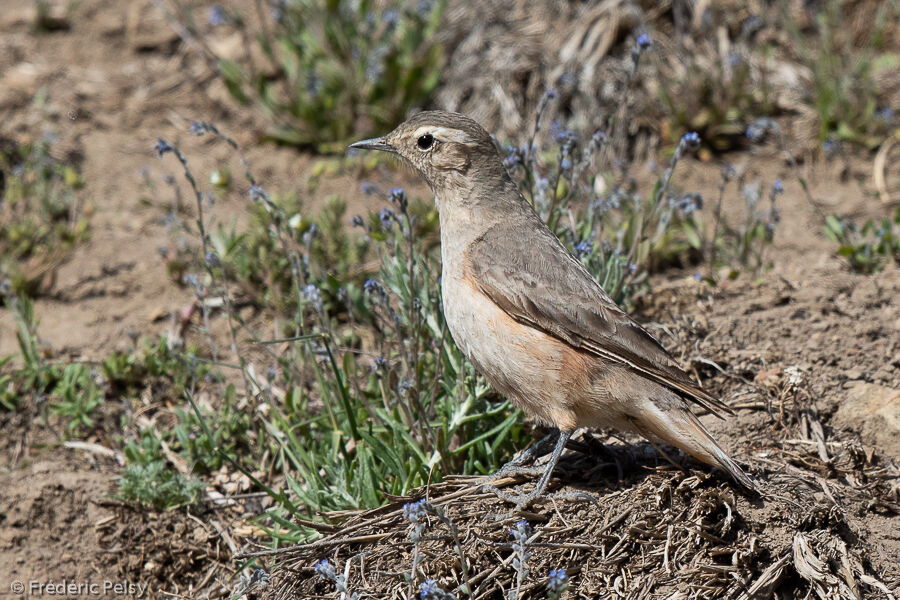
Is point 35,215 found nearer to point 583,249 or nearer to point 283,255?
point 283,255

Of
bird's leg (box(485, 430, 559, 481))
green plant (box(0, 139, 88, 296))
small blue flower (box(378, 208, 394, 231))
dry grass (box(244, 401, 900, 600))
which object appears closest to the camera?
dry grass (box(244, 401, 900, 600))

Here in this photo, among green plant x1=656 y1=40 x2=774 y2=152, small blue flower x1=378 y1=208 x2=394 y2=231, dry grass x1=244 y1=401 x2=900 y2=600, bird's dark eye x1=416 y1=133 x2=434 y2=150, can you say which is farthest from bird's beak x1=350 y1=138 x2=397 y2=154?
green plant x1=656 y1=40 x2=774 y2=152

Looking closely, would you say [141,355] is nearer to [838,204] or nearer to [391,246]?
[391,246]

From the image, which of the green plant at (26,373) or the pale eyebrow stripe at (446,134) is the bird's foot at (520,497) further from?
the green plant at (26,373)

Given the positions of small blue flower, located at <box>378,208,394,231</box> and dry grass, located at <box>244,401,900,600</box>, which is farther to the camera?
small blue flower, located at <box>378,208,394,231</box>

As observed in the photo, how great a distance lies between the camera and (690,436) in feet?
14.6

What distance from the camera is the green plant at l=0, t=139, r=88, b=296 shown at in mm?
7250

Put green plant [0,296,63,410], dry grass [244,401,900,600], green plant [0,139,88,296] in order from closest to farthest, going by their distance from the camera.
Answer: dry grass [244,401,900,600], green plant [0,296,63,410], green plant [0,139,88,296]

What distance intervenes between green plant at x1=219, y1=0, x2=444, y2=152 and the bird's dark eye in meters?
3.47

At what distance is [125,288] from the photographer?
24.2ft

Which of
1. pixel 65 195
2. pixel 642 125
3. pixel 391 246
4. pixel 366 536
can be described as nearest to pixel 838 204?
pixel 642 125

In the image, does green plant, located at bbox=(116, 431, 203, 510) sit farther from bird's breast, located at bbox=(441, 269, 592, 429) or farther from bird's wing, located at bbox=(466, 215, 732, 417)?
bird's wing, located at bbox=(466, 215, 732, 417)

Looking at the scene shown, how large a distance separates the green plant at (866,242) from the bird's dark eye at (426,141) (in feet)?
11.0

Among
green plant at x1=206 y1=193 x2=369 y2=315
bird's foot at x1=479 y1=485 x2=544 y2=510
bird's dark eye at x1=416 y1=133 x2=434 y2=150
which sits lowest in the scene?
green plant at x1=206 y1=193 x2=369 y2=315
